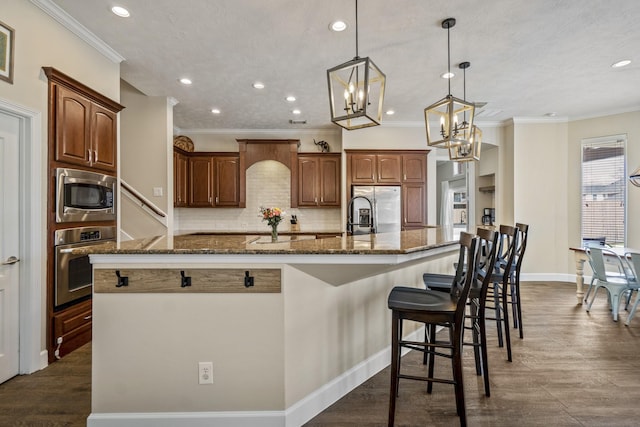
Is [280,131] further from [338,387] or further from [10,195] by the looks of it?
[338,387]

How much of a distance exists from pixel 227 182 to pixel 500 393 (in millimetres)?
5039

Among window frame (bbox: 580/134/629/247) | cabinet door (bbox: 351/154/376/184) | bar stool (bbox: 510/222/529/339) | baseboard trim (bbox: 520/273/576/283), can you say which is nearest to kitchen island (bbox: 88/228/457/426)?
bar stool (bbox: 510/222/529/339)

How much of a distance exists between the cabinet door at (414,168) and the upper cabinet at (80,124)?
4323mm

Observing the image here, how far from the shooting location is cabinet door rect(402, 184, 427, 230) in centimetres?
559

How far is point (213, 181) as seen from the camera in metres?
5.82

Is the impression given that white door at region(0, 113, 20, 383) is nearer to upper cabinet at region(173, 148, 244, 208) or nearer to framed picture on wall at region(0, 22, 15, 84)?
framed picture on wall at region(0, 22, 15, 84)

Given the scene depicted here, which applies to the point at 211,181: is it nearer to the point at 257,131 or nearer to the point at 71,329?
the point at 257,131

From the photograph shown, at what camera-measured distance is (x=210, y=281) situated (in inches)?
68.9

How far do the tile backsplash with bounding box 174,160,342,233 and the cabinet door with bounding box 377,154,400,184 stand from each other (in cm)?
111

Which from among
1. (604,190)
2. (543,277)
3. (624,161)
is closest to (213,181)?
(543,277)

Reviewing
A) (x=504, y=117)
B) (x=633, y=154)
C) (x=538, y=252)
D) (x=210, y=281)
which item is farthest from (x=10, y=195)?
(x=633, y=154)

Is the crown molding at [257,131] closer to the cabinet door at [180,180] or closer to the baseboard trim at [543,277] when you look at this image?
the cabinet door at [180,180]

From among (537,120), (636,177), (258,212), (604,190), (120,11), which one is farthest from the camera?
(258,212)

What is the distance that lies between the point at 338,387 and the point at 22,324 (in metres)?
2.40
